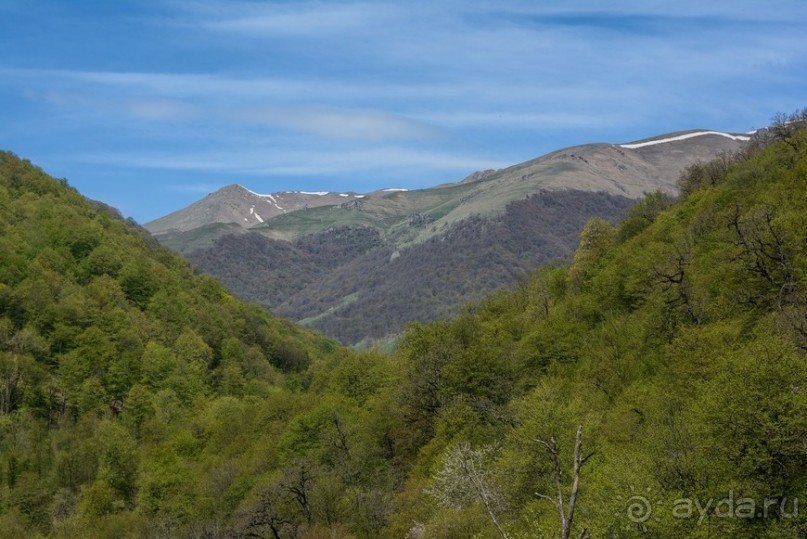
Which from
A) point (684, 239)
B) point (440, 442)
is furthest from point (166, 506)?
point (684, 239)

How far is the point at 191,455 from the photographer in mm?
86750

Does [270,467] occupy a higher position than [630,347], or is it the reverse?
[630,347]

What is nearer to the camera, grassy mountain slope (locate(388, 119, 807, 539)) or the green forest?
grassy mountain slope (locate(388, 119, 807, 539))

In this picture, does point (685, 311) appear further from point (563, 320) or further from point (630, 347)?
point (563, 320)

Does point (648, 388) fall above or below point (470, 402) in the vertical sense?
above

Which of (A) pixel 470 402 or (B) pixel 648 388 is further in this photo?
(A) pixel 470 402

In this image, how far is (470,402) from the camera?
57125 mm

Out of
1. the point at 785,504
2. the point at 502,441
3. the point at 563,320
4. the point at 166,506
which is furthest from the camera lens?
the point at 563,320

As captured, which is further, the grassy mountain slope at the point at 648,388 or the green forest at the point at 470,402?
the green forest at the point at 470,402

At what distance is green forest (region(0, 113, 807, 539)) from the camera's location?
28266mm

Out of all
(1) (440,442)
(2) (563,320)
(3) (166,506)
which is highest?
(2) (563,320)

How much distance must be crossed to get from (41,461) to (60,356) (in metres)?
24.9

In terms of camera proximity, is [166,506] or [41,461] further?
[41,461]

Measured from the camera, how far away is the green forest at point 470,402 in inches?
1113
